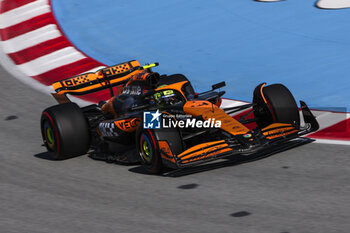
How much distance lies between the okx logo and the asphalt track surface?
561 mm

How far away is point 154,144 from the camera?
6434 mm

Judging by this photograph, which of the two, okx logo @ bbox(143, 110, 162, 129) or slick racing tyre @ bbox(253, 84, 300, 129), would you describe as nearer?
okx logo @ bbox(143, 110, 162, 129)

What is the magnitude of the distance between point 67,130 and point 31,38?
18.5 feet

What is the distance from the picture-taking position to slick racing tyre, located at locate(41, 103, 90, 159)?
7395 millimetres

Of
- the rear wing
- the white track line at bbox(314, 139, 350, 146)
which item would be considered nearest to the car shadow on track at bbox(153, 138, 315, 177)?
the white track line at bbox(314, 139, 350, 146)

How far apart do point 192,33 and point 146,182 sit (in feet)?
19.2

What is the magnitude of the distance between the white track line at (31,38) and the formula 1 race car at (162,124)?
4261 mm

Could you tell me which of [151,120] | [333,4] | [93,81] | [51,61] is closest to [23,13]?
[51,61]

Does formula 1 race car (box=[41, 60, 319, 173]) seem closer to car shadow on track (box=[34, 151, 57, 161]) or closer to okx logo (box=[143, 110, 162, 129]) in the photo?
okx logo (box=[143, 110, 162, 129])

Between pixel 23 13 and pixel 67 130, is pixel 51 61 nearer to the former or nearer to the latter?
pixel 23 13

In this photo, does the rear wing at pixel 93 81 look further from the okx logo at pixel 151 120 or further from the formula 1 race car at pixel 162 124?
the okx logo at pixel 151 120

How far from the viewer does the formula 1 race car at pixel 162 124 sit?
254 inches

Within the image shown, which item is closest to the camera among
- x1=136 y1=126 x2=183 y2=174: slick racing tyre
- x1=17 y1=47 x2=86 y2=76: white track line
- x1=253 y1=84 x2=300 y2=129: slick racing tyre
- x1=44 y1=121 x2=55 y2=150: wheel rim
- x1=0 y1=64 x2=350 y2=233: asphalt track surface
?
x1=0 y1=64 x2=350 y2=233: asphalt track surface

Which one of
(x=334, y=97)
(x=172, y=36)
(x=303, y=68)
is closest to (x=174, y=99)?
(x=334, y=97)
